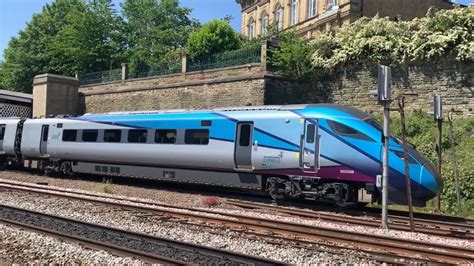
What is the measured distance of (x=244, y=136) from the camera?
1594 centimetres

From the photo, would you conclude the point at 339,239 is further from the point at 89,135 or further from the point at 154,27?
the point at 154,27

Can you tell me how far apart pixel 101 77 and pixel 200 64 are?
421 inches

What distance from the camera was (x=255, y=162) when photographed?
15.4m

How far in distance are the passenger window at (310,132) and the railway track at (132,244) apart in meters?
6.62

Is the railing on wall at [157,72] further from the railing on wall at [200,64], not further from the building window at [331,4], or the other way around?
the building window at [331,4]

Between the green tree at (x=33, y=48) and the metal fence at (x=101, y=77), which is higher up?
the green tree at (x=33, y=48)

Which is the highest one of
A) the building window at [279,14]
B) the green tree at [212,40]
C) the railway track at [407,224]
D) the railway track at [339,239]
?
the building window at [279,14]

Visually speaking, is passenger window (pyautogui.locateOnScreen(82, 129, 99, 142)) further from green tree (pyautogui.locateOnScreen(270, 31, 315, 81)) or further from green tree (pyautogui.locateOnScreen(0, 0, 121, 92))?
green tree (pyautogui.locateOnScreen(0, 0, 121, 92))

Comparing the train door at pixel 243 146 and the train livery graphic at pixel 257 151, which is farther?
the train door at pixel 243 146

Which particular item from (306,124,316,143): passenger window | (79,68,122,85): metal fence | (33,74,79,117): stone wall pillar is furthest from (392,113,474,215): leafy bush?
(33,74,79,117): stone wall pillar

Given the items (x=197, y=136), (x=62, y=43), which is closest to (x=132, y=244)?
(x=197, y=136)

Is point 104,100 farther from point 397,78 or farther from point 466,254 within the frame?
point 466,254

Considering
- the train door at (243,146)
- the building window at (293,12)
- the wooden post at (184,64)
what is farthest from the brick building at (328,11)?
the train door at (243,146)

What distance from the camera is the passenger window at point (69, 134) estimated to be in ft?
71.7
